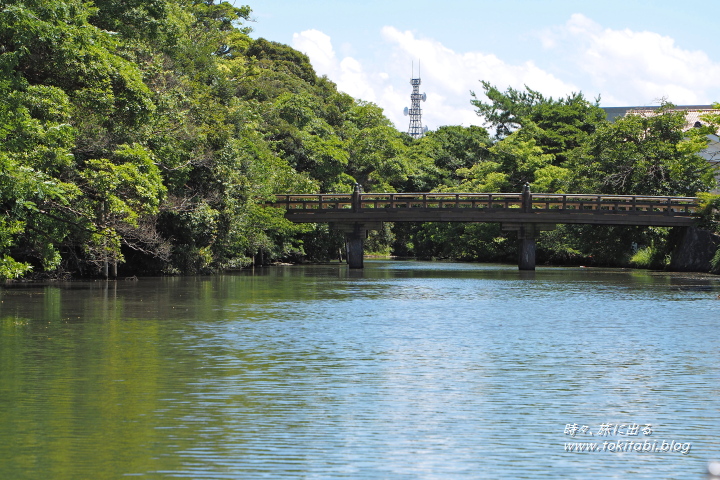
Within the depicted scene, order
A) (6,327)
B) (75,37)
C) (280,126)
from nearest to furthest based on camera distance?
(6,327), (75,37), (280,126)

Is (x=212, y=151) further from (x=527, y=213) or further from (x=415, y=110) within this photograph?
(x=415, y=110)

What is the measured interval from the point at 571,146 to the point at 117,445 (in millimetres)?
72001

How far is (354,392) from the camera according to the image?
40.5ft

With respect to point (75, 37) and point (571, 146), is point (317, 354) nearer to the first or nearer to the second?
point (75, 37)

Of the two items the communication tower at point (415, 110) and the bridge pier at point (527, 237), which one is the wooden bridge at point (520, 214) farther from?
the communication tower at point (415, 110)

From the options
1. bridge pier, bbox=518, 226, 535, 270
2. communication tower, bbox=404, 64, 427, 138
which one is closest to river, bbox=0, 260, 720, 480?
bridge pier, bbox=518, 226, 535, 270

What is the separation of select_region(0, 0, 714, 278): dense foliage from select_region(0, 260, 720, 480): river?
4365mm

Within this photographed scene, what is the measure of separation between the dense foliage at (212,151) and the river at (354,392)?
4365mm

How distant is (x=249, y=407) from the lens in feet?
36.8

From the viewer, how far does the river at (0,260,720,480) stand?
28.8ft


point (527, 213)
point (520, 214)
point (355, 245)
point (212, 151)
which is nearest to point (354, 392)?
point (212, 151)

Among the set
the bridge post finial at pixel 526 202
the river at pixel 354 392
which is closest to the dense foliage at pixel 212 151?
the river at pixel 354 392

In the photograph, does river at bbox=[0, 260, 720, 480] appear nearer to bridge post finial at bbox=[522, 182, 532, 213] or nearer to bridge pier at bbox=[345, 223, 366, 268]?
bridge post finial at bbox=[522, 182, 532, 213]

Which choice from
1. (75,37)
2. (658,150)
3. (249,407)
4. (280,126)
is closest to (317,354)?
(249,407)
